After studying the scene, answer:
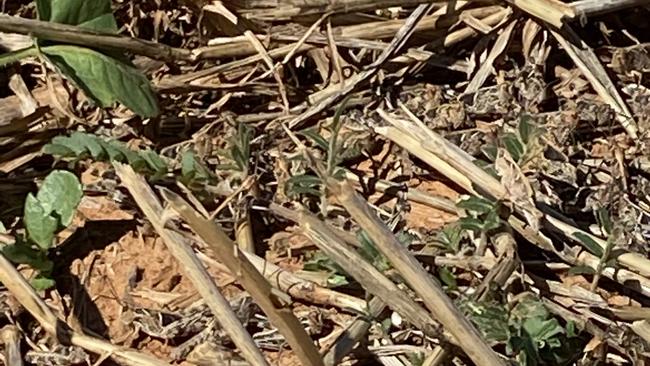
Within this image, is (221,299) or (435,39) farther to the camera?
(435,39)

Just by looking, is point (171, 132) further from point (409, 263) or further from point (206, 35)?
point (409, 263)

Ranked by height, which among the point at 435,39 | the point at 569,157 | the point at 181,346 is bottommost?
the point at 181,346

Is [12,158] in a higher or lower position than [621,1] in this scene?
lower

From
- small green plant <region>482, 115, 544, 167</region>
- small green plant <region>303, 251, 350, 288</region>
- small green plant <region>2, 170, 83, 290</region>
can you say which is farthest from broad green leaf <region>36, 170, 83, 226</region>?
small green plant <region>482, 115, 544, 167</region>

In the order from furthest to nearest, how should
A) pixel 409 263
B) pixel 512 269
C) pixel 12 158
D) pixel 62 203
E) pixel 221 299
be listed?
pixel 12 158 < pixel 62 203 < pixel 512 269 < pixel 221 299 < pixel 409 263

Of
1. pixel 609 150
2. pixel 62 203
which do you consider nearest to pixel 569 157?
pixel 609 150

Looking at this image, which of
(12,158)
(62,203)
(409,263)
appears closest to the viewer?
(409,263)
